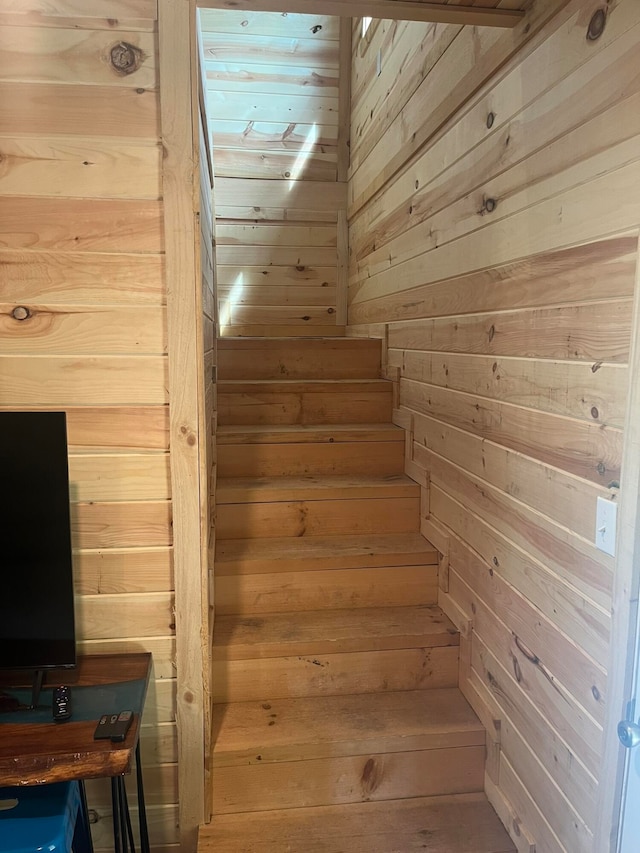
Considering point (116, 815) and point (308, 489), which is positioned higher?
point (308, 489)

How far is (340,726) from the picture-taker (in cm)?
182

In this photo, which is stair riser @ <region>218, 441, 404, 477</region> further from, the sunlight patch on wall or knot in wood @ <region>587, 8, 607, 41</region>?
the sunlight patch on wall

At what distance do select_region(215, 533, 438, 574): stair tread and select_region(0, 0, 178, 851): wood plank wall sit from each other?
64cm

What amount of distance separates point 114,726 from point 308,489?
4.21 ft

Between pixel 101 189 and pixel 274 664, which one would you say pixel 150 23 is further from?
pixel 274 664

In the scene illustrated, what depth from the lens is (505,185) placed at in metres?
1.66

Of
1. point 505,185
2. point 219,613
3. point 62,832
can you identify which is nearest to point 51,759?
point 62,832

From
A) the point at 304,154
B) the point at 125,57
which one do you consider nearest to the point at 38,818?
the point at 125,57

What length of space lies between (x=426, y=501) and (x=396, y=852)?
3.91 feet

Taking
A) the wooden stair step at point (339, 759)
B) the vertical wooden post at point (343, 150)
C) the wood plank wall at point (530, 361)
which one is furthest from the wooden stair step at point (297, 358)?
the wooden stair step at point (339, 759)

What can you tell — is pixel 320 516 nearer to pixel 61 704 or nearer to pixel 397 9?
pixel 61 704

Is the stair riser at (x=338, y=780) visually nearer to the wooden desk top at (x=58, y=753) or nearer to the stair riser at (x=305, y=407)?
the wooden desk top at (x=58, y=753)

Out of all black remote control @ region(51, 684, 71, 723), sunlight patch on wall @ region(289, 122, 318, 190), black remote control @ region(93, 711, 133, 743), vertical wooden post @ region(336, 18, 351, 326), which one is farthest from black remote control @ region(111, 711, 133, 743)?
sunlight patch on wall @ region(289, 122, 318, 190)

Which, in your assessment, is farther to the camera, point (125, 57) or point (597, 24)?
point (125, 57)
